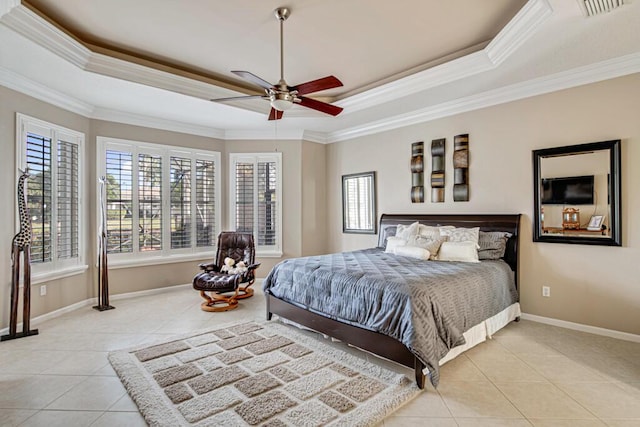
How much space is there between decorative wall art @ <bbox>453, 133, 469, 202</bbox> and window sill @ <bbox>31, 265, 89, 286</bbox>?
5.23m

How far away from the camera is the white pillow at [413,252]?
155 inches

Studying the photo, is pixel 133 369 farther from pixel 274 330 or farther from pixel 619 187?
pixel 619 187

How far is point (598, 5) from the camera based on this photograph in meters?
2.45

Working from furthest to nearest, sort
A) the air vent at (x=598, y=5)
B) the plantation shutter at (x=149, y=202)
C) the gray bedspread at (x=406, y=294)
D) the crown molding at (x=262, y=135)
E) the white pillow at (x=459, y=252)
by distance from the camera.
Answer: the crown molding at (x=262, y=135) < the plantation shutter at (x=149, y=202) < the white pillow at (x=459, y=252) < the gray bedspread at (x=406, y=294) < the air vent at (x=598, y=5)

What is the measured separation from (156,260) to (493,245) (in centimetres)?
483

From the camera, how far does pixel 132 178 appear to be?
16.8ft

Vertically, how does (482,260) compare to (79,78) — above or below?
below

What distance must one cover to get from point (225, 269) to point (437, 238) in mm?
2908

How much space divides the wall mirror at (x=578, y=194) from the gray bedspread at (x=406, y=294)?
0.74 metres

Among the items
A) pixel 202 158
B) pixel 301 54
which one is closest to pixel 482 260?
pixel 301 54

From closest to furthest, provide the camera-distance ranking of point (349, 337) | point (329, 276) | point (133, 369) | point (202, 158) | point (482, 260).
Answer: point (133, 369), point (349, 337), point (329, 276), point (482, 260), point (202, 158)

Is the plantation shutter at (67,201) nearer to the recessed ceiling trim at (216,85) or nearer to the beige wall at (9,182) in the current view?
the beige wall at (9,182)

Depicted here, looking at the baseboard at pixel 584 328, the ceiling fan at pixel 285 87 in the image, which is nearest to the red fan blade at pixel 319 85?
the ceiling fan at pixel 285 87

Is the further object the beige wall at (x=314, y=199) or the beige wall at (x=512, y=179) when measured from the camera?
the beige wall at (x=314, y=199)
